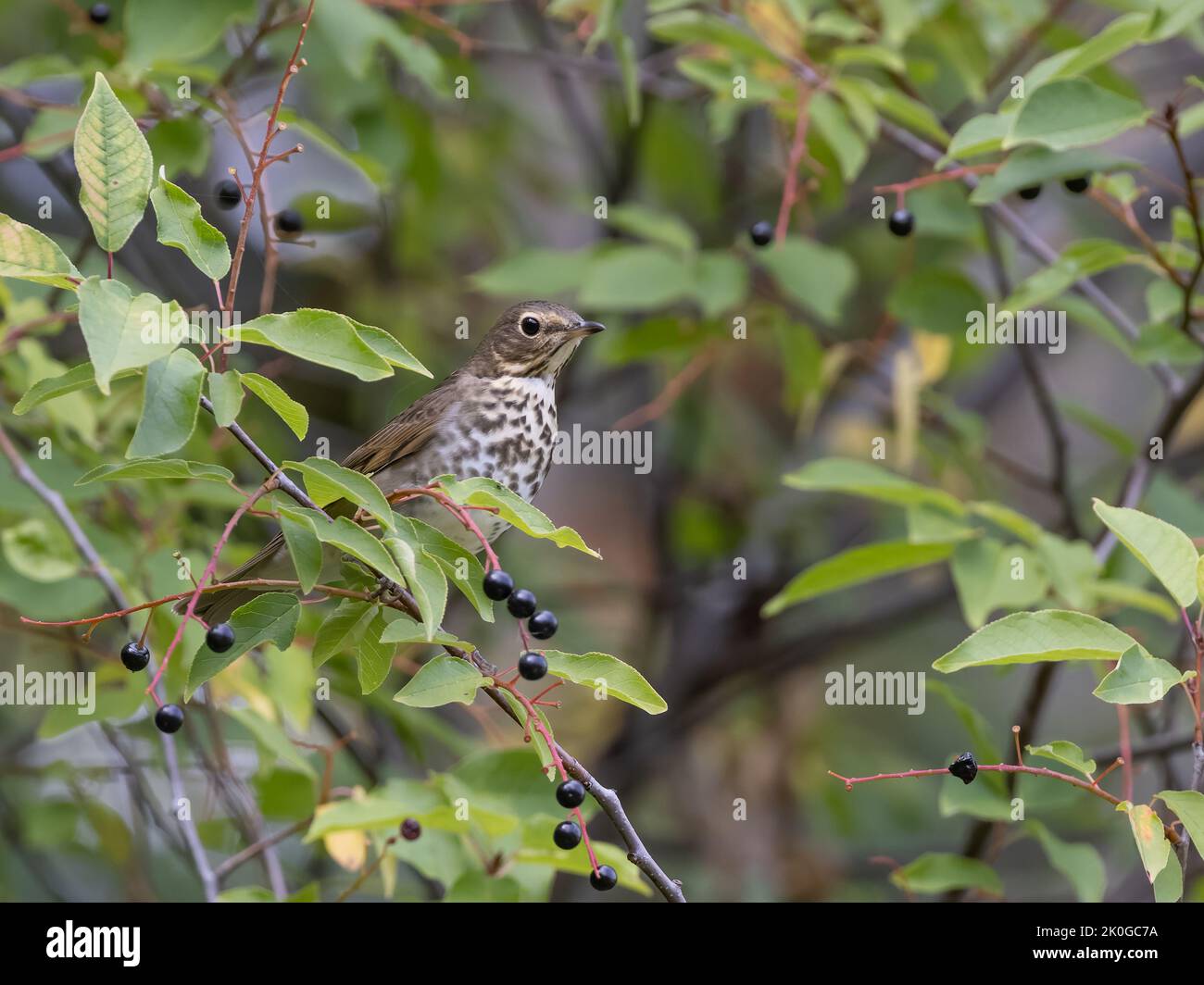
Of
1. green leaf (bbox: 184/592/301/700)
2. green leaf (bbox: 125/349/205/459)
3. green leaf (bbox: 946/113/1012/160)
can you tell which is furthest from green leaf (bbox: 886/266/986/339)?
green leaf (bbox: 125/349/205/459)

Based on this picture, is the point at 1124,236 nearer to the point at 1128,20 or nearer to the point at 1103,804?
the point at 1103,804

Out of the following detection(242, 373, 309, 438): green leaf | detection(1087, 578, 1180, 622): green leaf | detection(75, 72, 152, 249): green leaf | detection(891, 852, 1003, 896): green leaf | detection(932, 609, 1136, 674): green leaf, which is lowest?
detection(891, 852, 1003, 896): green leaf

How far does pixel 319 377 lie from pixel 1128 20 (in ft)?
14.4

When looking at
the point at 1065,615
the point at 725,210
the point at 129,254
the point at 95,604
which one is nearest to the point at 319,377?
the point at 129,254

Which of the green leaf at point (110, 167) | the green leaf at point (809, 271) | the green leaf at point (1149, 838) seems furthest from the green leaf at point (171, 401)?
the green leaf at point (809, 271)

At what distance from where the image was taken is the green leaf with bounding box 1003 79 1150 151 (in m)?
3.54

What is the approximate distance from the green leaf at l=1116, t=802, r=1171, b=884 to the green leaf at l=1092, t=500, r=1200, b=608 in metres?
0.37

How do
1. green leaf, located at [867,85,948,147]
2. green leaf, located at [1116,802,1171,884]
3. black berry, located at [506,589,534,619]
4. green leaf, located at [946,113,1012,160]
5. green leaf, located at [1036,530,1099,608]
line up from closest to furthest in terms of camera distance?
1. green leaf, located at [1116,802,1171,884]
2. black berry, located at [506,589,534,619]
3. green leaf, located at [946,113,1012,160]
4. green leaf, located at [1036,530,1099,608]
5. green leaf, located at [867,85,948,147]

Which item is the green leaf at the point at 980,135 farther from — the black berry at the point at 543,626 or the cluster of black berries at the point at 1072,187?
the black berry at the point at 543,626

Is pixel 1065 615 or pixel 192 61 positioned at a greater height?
pixel 192 61

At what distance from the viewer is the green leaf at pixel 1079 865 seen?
12.7 feet

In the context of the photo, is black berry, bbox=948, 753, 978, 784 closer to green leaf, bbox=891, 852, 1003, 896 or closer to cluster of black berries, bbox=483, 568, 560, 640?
cluster of black berries, bbox=483, 568, 560, 640

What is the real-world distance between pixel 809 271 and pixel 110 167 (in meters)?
3.29

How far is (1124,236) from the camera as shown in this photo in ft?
22.0
